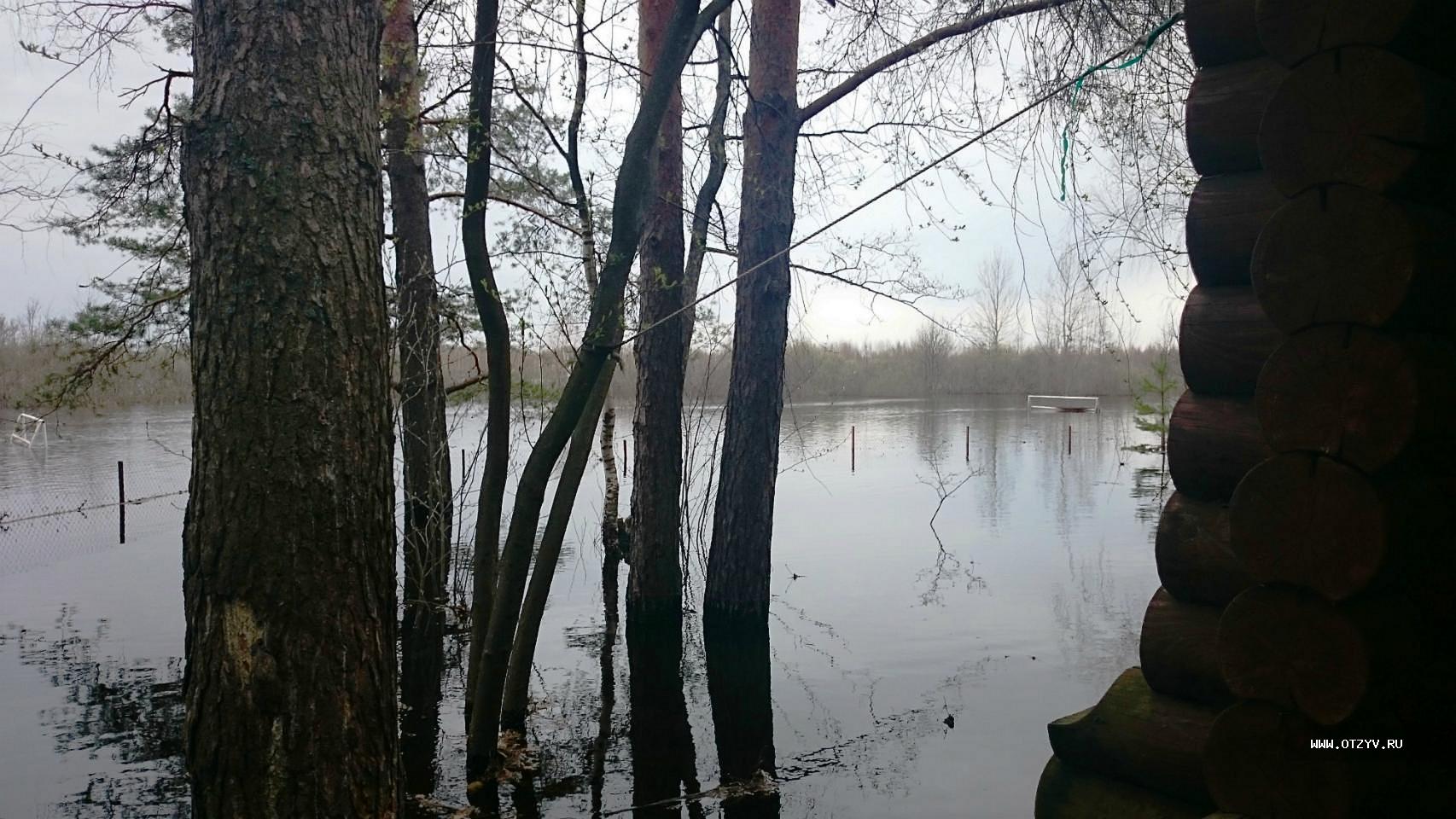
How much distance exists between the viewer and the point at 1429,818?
91.1 inches

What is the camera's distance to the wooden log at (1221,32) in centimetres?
276

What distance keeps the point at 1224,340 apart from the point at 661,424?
6127mm

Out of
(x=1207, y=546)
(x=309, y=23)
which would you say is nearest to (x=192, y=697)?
(x=309, y=23)

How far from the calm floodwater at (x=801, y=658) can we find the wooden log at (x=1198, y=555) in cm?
277

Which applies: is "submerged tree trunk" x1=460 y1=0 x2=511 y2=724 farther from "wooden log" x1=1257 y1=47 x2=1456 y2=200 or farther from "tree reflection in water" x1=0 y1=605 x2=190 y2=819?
"wooden log" x1=1257 y1=47 x2=1456 y2=200

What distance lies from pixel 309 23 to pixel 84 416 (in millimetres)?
46922

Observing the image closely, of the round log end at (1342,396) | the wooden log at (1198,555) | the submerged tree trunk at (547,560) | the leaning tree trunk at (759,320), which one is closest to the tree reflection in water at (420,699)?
the submerged tree trunk at (547,560)

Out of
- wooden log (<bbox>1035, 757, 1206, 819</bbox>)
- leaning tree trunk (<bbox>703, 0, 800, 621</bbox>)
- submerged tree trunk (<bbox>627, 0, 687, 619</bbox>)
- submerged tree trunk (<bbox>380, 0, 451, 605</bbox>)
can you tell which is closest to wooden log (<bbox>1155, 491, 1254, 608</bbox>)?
wooden log (<bbox>1035, 757, 1206, 819</bbox>)

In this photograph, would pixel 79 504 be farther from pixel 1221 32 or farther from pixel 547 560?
pixel 1221 32

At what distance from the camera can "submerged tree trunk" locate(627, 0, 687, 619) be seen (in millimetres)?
8250

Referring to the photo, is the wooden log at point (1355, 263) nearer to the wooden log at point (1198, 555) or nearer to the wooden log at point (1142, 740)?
the wooden log at point (1198, 555)

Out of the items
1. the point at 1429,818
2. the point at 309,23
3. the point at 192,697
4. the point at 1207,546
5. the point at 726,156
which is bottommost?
the point at 1429,818

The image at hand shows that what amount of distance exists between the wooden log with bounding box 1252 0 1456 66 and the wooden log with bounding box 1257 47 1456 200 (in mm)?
35

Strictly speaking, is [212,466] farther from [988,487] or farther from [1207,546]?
[988,487]
